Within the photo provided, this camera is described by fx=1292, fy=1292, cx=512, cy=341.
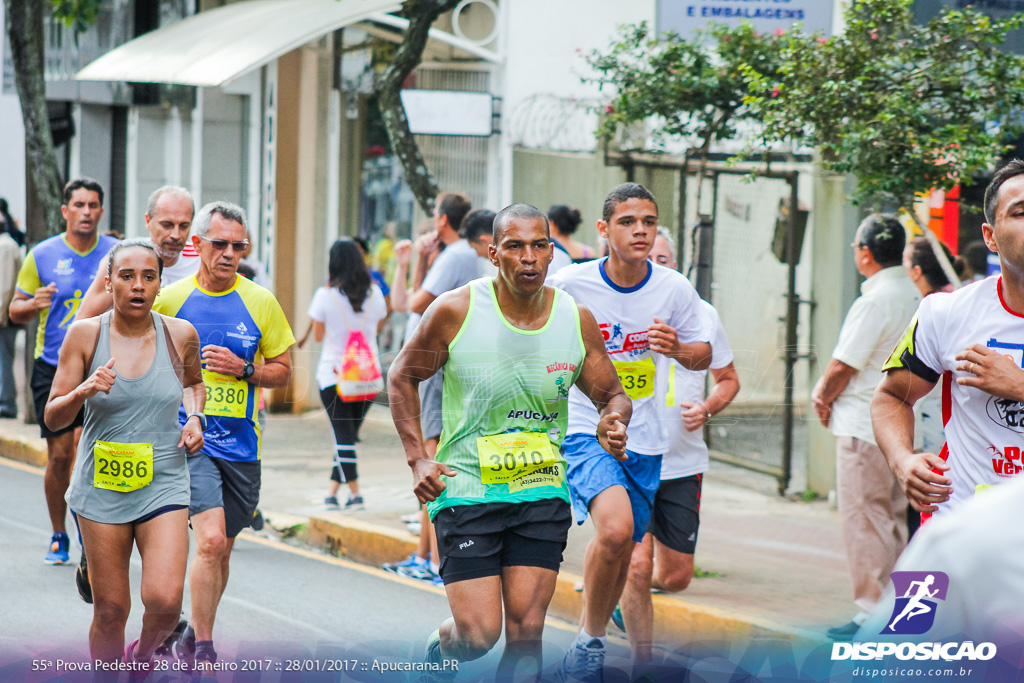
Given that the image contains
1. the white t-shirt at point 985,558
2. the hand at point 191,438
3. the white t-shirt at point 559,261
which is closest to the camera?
the white t-shirt at point 985,558

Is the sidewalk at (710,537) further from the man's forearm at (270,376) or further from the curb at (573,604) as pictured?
the man's forearm at (270,376)

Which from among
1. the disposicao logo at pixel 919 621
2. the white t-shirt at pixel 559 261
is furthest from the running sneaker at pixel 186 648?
the disposicao logo at pixel 919 621

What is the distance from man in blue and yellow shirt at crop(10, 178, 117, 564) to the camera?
7.42 meters

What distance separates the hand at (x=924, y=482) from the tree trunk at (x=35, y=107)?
983cm

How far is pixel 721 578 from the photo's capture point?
724 centimetres

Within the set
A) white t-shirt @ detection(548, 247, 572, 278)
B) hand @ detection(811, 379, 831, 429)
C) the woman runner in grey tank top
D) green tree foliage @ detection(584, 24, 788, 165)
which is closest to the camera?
the woman runner in grey tank top

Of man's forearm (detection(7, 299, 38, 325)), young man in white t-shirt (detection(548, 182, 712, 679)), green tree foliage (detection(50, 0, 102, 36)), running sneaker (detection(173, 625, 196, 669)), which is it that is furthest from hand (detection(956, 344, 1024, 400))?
green tree foliage (detection(50, 0, 102, 36))

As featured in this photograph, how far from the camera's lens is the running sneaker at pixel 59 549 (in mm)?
7406

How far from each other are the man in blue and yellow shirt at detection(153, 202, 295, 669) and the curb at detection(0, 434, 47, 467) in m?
5.93

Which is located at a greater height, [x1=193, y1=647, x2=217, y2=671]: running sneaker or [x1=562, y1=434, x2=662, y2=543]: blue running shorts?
[x1=562, y1=434, x2=662, y2=543]: blue running shorts

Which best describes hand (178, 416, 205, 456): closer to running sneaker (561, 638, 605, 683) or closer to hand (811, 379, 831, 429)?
running sneaker (561, 638, 605, 683)

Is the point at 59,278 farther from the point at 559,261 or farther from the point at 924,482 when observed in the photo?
the point at 924,482

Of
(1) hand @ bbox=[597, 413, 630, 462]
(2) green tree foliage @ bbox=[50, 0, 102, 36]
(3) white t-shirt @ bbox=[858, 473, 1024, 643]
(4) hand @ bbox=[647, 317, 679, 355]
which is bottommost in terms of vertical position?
(1) hand @ bbox=[597, 413, 630, 462]

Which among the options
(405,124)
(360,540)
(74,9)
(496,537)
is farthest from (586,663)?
(74,9)
